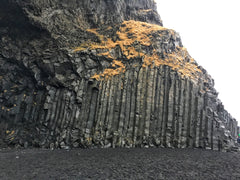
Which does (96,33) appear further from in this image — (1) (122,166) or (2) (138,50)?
(1) (122,166)

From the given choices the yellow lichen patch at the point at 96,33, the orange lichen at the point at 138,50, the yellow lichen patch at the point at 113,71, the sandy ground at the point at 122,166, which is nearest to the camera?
the sandy ground at the point at 122,166

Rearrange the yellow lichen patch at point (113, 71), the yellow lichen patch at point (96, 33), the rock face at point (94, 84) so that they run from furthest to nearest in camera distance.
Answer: the yellow lichen patch at point (96, 33)
the yellow lichen patch at point (113, 71)
the rock face at point (94, 84)

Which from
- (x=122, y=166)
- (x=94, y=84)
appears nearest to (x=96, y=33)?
(x=94, y=84)

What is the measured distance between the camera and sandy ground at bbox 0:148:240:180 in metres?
7.48

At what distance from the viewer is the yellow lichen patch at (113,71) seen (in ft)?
49.2

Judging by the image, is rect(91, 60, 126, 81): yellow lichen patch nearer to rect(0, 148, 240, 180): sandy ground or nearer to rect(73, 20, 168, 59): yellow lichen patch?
rect(73, 20, 168, 59): yellow lichen patch

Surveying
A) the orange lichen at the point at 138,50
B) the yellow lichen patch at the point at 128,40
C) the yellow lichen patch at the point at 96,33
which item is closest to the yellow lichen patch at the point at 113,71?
the orange lichen at the point at 138,50

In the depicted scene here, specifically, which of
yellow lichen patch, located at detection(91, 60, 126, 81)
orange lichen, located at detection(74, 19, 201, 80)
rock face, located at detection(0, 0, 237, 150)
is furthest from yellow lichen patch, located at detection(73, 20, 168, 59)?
yellow lichen patch, located at detection(91, 60, 126, 81)

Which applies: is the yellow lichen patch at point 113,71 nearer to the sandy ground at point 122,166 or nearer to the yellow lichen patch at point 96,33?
the yellow lichen patch at point 96,33

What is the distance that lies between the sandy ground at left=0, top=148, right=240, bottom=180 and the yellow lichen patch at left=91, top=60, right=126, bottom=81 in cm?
683

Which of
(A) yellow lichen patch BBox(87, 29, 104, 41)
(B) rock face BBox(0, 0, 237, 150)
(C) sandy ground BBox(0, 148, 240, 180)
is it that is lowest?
(C) sandy ground BBox(0, 148, 240, 180)

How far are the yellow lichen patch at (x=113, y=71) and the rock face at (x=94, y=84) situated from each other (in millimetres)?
94

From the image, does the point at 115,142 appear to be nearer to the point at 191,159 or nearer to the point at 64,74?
the point at 191,159

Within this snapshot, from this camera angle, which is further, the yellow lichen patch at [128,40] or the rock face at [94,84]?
the yellow lichen patch at [128,40]
